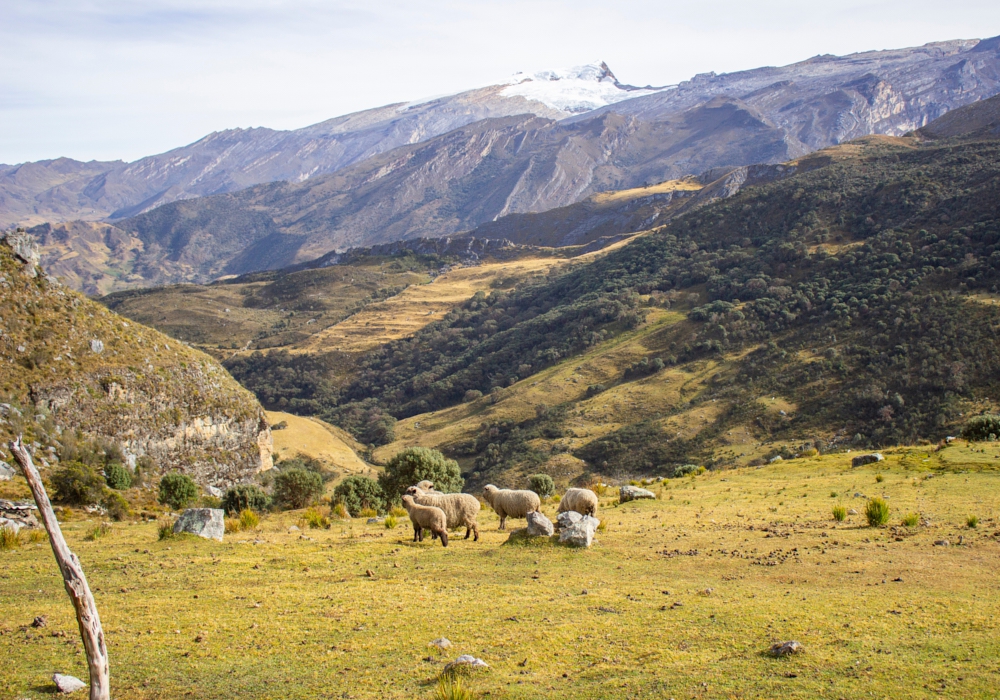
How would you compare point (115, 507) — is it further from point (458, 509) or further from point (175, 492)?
point (458, 509)

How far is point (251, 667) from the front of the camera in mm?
8930

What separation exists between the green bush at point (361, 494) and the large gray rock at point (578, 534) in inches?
581

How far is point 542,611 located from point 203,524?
9781mm

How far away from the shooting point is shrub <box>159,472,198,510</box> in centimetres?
3088

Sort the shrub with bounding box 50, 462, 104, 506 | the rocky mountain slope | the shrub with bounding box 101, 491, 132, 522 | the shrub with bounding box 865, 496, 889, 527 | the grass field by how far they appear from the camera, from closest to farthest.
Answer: the grass field
the shrub with bounding box 865, 496, 889, 527
the shrub with bounding box 101, 491, 132, 522
the shrub with bounding box 50, 462, 104, 506
the rocky mountain slope

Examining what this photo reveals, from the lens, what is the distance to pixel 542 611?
36.7ft

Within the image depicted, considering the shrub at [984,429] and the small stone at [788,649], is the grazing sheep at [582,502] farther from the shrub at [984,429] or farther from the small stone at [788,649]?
the shrub at [984,429]

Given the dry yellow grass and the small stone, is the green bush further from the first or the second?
the dry yellow grass

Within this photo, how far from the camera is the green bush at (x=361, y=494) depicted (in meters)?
29.7

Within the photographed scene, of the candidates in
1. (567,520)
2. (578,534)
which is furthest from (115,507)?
(578,534)

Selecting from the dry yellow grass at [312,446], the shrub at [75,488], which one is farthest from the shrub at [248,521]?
the dry yellow grass at [312,446]

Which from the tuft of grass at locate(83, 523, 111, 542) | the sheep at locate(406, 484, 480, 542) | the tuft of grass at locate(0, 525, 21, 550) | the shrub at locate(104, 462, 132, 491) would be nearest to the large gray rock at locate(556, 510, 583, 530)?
the sheep at locate(406, 484, 480, 542)

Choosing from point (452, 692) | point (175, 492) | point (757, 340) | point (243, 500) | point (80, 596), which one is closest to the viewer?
point (80, 596)

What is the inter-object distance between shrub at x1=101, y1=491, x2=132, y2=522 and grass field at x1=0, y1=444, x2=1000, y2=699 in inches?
219
